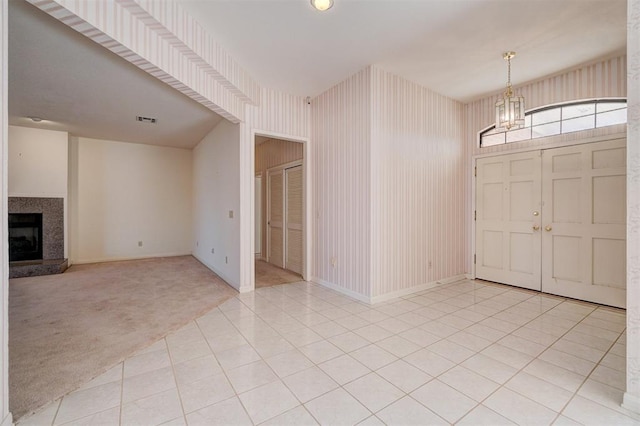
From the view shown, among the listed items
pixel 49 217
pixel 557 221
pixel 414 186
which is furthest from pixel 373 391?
pixel 49 217

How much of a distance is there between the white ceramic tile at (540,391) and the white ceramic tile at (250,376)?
66.8 inches

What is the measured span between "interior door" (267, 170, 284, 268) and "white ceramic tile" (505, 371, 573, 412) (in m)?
4.51

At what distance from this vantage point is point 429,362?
2240 mm

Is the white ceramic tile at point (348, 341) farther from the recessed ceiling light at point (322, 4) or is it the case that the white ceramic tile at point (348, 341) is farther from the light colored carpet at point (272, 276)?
the recessed ceiling light at point (322, 4)

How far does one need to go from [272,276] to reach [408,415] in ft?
12.3

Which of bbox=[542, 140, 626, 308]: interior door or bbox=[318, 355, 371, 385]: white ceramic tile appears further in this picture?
bbox=[542, 140, 626, 308]: interior door

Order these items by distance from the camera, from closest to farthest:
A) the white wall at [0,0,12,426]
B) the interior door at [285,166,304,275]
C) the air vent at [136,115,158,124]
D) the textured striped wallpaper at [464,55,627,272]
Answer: the white wall at [0,0,12,426] → the textured striped wallpaper at [464,55,627,272] → the air vent at [136,115,158,124] → the interior door at [285,166,304,275]

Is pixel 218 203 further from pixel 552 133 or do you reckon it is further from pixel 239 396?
pixel 552 133

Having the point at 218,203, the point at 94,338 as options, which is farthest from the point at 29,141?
the point at 94,338

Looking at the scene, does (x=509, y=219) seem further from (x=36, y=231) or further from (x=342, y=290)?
(x=36, y=231)

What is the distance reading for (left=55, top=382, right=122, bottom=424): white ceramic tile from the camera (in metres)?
1.69

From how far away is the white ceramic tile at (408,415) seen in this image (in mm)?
1603
